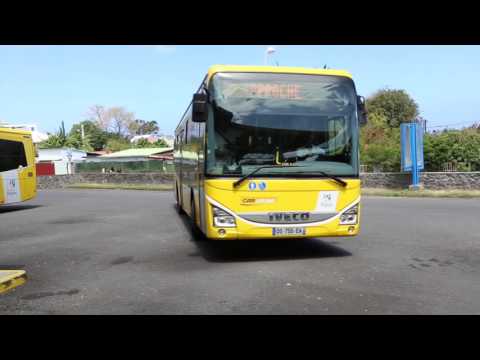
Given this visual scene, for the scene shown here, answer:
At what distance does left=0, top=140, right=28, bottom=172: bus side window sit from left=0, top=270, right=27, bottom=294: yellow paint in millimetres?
11549

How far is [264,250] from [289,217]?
4.81ft

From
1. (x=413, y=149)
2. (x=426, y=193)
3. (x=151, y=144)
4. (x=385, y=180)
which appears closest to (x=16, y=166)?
(x=413, y=149)

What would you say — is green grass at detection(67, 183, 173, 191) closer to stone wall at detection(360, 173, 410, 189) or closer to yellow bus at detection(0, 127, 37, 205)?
yellow bus at detection(0, 127, 37, 205)

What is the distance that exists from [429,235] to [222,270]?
5.36 m

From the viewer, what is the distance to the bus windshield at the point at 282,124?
725cm

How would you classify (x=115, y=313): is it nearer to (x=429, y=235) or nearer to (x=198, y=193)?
(x=198, y=193)

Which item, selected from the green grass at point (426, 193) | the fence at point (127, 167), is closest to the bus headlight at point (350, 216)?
the green grass at point (426, 193)

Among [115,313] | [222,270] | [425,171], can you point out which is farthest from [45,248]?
[425,171]

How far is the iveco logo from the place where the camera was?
Result: 7.28 m

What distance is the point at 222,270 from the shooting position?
22.8ft

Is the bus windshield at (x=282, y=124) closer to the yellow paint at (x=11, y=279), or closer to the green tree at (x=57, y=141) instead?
the yellow paint at (x=11, y=279)

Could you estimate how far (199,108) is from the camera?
7.28 meters

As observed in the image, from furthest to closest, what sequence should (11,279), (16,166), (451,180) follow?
(451,180)
(16,166)
(11,279)

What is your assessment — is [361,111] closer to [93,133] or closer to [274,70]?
[274,70]
